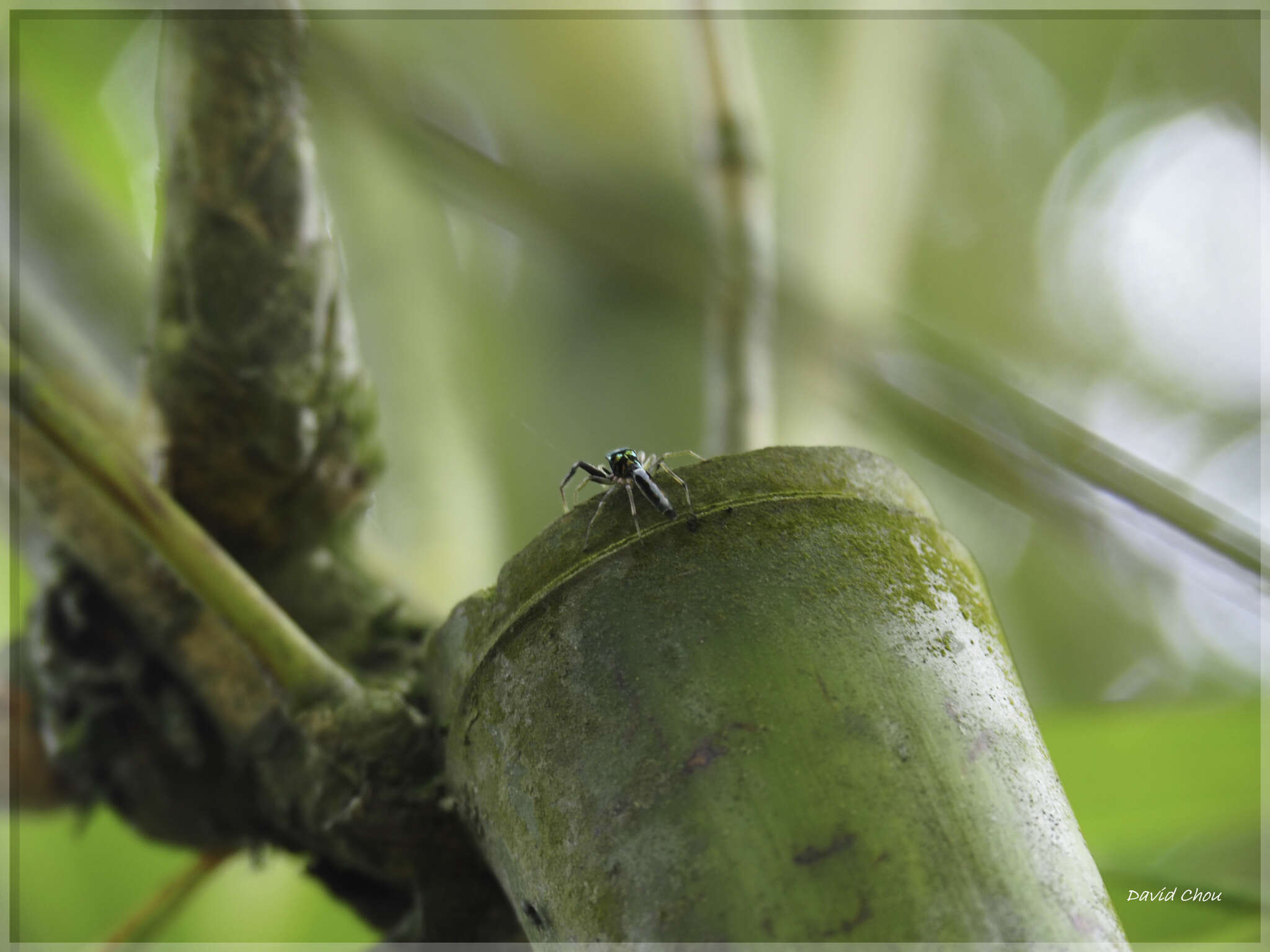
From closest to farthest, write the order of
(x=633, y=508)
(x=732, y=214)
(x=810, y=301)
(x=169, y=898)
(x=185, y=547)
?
(x=633, y=508) < (x=185, y=547) < (x=169, y=898) < (x=732, y=214) < (x=810, y=301)

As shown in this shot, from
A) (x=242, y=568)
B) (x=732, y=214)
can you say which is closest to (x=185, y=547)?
(x=242, y=568)

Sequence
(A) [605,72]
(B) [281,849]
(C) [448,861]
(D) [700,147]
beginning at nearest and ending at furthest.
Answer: (C) [448,861] < (B) [281,849] < (D) [700,147] < (A) [605,72]

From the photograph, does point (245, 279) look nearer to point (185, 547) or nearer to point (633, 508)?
point (185, 547)

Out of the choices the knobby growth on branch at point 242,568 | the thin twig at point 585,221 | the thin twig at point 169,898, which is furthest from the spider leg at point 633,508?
the thin twig at point 585,221

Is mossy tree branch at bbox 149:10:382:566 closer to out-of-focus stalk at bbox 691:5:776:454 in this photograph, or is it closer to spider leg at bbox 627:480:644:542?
spider leg at bbox 627:480:644:542

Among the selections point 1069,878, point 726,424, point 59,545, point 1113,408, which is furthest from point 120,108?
point 1113,408

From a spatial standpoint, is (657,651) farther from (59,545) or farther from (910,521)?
(59,545)
